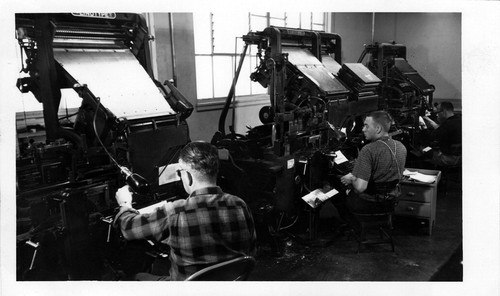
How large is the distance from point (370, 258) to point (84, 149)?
90.9 inches

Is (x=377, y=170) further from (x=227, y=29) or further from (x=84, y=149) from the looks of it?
(x=227, y=29)

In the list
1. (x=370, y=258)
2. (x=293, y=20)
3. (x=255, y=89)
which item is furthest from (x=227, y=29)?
(x=370, y=258)

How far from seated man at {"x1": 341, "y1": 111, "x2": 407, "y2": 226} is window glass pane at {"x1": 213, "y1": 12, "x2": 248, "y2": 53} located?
2520 mm

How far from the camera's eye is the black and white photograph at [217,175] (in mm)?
1948

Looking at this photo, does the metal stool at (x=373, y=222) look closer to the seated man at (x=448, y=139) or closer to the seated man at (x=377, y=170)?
the seated man at (x=377, y=170)

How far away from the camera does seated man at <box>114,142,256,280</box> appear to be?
1.66m

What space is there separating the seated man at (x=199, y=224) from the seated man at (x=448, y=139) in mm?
3500

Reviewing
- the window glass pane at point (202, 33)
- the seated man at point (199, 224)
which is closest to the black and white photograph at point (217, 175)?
the seated man at point (199, 224)

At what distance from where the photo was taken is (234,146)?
344 cm

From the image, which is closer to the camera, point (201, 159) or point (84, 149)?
point (201, 159)

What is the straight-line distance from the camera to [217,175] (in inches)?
105

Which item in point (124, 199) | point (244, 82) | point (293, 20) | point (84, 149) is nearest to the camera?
point (124, 199)
